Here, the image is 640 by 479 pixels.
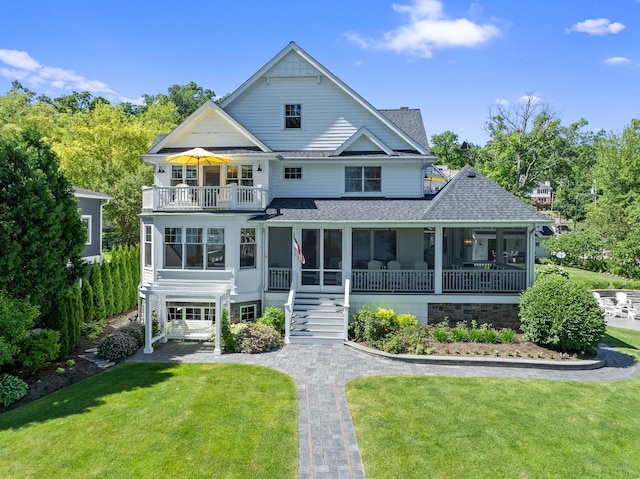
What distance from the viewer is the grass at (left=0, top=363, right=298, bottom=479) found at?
285 inches

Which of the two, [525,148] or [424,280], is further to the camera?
[525,148]

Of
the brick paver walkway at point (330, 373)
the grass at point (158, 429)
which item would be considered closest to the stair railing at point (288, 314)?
the brick paver walkway at point (330, 373)

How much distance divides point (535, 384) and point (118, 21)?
20.6 m

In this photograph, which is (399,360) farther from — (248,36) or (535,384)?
(248,36)

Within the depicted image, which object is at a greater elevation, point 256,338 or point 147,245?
point 147,245

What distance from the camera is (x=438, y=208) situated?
15672 millimetres

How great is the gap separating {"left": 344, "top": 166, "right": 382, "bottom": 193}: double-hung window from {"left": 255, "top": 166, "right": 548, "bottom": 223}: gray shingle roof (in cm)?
95

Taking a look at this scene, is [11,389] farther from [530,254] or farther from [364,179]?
[530,254]

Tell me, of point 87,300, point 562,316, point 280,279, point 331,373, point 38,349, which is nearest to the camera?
point 38,349

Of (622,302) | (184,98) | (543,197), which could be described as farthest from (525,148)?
(543,197)

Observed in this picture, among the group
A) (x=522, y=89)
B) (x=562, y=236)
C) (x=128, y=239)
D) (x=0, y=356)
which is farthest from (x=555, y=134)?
(x=0, y=356)

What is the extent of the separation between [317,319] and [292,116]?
33.4 ft

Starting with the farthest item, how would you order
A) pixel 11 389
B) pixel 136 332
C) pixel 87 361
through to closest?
1. pixel 136 332
2. pixel 87 361
3. pixel 11 389

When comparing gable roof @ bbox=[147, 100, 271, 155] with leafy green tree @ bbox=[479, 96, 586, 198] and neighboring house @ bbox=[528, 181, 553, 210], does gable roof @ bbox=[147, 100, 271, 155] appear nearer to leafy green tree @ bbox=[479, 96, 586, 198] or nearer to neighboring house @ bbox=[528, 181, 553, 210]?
leafy green tree @ bbox=[479, 96, 586, 198]
